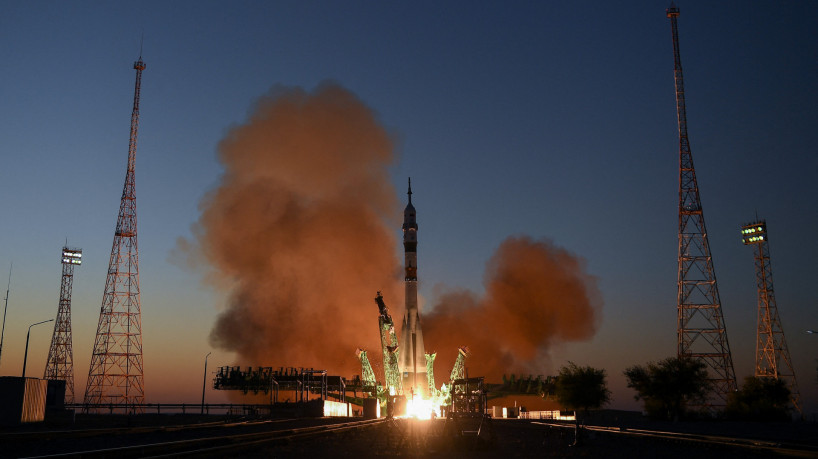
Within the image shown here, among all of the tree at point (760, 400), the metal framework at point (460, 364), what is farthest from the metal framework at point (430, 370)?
the tree at point (760, 400)

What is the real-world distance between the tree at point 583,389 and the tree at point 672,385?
19.1m

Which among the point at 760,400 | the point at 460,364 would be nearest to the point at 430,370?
the point at 460,364

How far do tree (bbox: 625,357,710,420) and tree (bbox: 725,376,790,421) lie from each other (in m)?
3.90

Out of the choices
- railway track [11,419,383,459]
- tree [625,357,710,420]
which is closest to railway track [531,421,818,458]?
railway track [11,419,383,459]

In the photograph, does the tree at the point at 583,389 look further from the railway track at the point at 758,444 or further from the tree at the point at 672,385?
the railway track at the point at 758,444

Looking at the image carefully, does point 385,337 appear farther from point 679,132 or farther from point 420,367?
point 679,132

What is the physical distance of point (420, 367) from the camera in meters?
106

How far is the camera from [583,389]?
373ft

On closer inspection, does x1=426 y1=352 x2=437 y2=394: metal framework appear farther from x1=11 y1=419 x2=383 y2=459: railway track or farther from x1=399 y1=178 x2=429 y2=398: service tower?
x1=11 y1=419 x2=383 y2=459: railway track

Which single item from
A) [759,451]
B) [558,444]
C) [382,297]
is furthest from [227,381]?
[759,451]

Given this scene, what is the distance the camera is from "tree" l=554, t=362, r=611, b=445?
114 meters

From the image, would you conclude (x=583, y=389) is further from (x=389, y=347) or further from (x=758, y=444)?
(x=758, y=444)

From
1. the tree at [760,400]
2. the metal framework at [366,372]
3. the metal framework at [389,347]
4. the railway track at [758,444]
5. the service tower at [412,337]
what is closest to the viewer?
the railway track at [758,444]

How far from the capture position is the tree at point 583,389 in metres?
114
